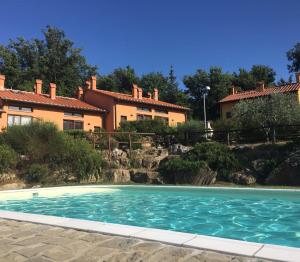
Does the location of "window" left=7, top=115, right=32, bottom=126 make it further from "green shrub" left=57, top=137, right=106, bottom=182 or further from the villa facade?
"green shrub" left=57, top=137, right=106, bottom=182

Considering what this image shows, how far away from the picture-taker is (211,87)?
52438 mm

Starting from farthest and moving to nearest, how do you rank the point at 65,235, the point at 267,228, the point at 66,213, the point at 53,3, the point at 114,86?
the point at 114,86
the point at 53,3
the point at 66,213
the point at 267,228
the point at 65,235

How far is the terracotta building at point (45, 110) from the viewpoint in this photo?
28495 millimetres

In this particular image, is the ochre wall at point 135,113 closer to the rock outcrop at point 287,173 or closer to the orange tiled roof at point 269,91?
the orange tiled roof at point 269,91

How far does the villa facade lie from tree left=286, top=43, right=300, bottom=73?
66.7 ft

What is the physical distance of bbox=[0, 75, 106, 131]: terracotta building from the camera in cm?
2850

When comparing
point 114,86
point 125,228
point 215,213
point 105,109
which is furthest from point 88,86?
point 125,228

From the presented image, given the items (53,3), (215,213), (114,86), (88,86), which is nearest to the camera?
(215,213)

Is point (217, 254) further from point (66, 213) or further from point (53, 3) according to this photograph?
point (53, 3)

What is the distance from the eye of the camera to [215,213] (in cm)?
1003

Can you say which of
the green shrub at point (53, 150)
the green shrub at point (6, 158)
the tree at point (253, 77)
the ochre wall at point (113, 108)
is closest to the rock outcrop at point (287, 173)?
the green shrub at point (53, 150)

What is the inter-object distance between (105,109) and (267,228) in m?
28.8

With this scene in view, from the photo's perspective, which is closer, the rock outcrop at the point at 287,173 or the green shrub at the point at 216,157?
the rock outcrop at the point at 287,173

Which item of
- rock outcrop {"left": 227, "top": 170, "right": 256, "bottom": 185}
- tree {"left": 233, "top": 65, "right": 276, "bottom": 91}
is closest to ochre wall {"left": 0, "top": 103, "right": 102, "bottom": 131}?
rock outcrop {"left": 227, "top": 170, "right": 256, "bottom": 185}
